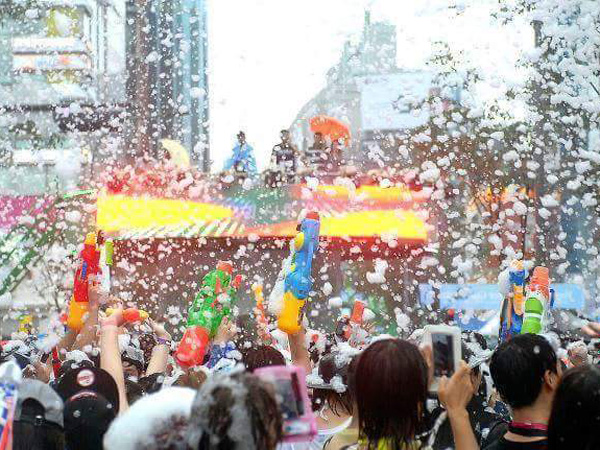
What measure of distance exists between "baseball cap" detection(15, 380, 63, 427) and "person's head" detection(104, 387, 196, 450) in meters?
0.67

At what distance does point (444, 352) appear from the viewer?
2.46m

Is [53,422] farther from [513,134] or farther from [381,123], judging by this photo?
[381,123]

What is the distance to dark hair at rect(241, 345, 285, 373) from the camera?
307cm

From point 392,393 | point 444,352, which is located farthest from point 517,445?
point 392,393

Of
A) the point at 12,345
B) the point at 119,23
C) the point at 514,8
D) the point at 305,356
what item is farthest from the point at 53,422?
the point at 119,23

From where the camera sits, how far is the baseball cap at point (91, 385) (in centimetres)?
255

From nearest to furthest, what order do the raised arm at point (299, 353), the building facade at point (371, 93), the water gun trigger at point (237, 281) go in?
the raised arm at point (299, 353) → the water gun trigger at point (237, 281) → the building facade at point (371, 93)

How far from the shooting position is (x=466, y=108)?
1764 centimetres

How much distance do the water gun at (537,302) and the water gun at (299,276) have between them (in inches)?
41.6

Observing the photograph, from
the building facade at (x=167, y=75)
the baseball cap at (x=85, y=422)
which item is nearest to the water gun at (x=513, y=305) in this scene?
the baseball cap at (x=85, y=422)

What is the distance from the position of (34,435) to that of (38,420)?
0.04 meters

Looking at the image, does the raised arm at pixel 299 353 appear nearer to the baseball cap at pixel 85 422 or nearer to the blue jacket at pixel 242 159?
the baseball cap at pixel 85 422

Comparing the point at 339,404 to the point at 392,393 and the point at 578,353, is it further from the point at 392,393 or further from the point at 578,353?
the point at 578,353

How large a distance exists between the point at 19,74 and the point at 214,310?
23409 millimetres
